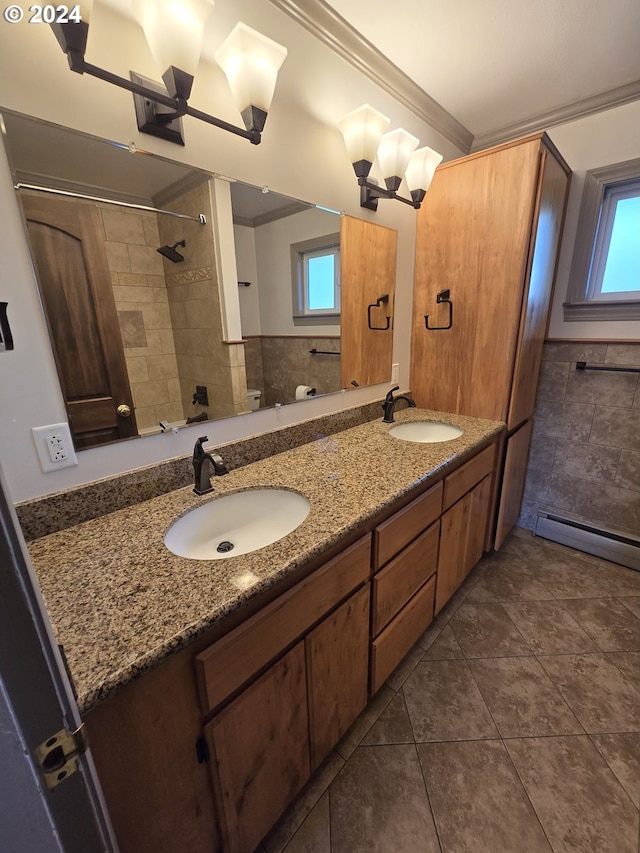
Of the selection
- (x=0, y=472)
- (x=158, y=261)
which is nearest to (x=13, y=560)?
(x=0, y=472)

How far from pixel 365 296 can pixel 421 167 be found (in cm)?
59

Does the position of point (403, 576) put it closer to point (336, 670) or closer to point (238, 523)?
point (336, 670)

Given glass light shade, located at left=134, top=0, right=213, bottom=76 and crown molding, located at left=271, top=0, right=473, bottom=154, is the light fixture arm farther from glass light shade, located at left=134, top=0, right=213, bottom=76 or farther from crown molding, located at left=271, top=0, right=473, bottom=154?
crown molding, located at left=271, top=0, right=473, bottom=154

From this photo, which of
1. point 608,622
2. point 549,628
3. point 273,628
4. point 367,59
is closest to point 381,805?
point 273,628

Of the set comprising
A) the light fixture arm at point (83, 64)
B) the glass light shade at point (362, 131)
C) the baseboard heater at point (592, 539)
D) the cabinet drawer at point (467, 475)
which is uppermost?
the glass light shade at point (362, 131)

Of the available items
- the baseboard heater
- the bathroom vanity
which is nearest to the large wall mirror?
the bathroom vanity

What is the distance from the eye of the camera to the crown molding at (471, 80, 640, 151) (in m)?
1.68

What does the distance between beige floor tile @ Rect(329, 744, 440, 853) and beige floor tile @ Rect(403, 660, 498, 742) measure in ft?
0.40

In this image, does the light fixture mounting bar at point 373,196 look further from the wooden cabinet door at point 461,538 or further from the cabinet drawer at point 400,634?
the cabinet drawer at point 400,634

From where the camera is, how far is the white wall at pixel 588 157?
1735mm

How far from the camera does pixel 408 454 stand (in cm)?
143

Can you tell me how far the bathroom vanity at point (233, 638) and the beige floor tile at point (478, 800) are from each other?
31 cm

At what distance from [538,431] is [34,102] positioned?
104 inches

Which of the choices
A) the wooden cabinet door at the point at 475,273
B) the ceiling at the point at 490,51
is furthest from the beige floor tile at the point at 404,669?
the ceiling at the point at 490,51
